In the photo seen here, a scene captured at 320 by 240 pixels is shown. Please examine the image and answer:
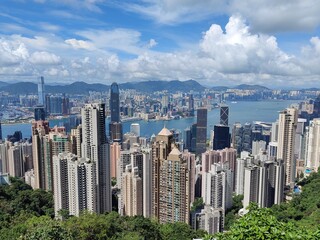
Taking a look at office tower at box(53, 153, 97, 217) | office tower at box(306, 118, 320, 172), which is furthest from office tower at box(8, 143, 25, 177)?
office tower at box(306, 118, 320, 172)

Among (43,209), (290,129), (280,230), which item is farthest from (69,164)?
(290,129)

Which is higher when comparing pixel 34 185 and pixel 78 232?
pixel 78 232

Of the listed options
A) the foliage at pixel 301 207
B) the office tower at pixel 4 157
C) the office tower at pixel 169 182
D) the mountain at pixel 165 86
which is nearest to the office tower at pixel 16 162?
the office tower at pixel 4 157

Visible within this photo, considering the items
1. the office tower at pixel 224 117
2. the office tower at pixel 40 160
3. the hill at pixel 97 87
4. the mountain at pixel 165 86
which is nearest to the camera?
the office tower at pixel 40 160

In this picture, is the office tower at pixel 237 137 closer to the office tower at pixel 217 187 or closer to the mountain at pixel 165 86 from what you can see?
the office tower at pixel 217 187

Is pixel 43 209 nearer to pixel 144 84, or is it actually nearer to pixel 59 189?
pixel 59 189
